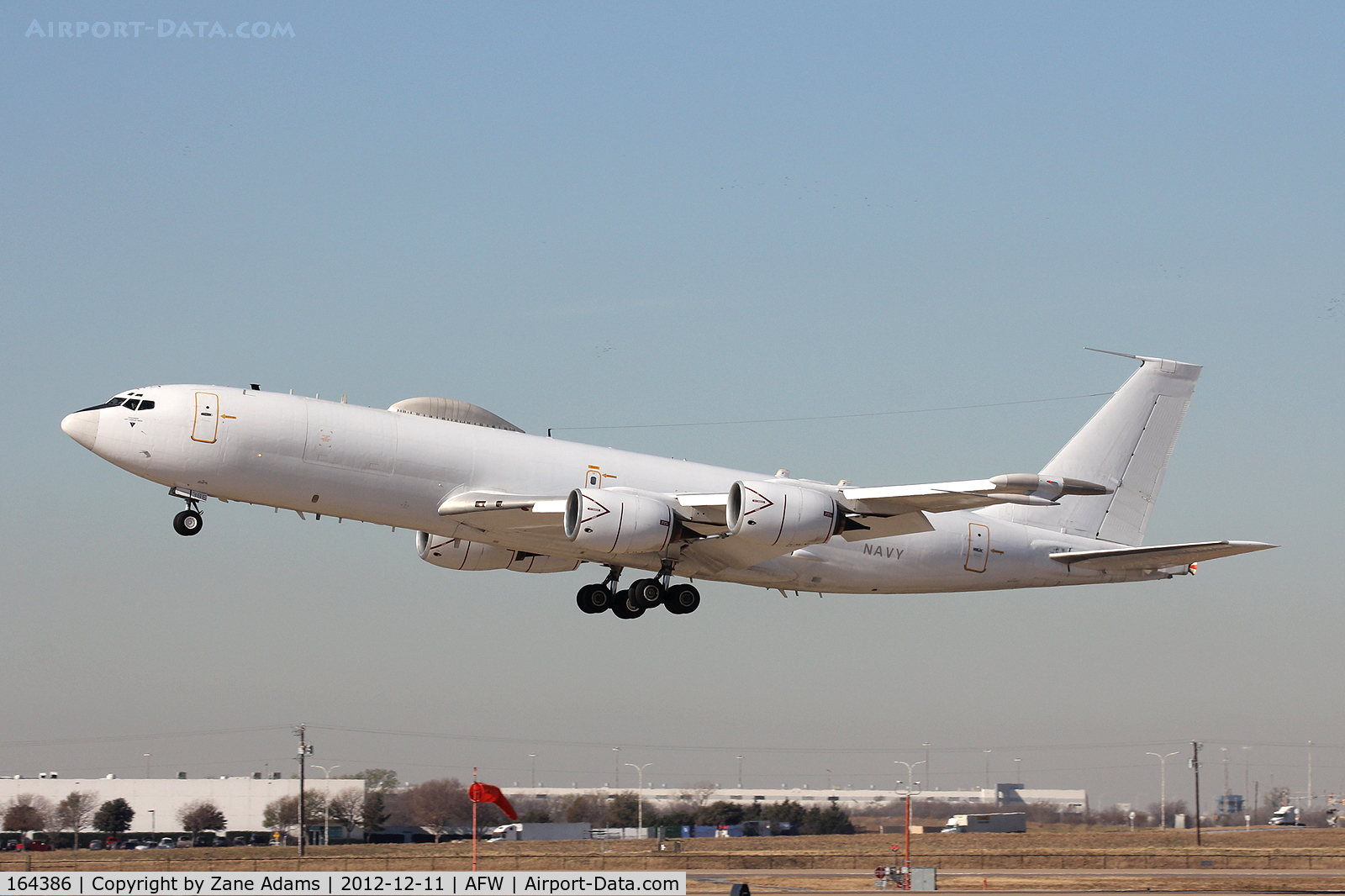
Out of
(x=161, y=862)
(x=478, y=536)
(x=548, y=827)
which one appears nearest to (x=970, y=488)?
(x=478, y=536)

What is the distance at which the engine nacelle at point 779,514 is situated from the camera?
3934 centimetres

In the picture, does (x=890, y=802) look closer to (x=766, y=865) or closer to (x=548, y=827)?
(x=548, y=827)

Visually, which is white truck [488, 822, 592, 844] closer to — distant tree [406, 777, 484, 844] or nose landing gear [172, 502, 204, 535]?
distant tree [406, 777, 484, 844]

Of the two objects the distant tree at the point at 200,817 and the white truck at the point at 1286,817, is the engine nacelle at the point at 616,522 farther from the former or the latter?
the white truck at the point at 1286,817

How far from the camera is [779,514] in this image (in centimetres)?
3950

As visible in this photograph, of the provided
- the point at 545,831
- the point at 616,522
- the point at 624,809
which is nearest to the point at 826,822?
the point at 624,809

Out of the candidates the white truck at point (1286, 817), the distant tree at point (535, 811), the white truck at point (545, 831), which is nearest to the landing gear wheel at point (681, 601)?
the white truck at point (545, 831)

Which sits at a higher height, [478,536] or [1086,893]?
[478,536]

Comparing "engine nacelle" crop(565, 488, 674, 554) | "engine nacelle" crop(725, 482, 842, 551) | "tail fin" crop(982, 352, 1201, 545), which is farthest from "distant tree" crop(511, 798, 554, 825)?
"engine nacelle" crop(725, 482, 842, 551)

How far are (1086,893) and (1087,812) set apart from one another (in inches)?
2710

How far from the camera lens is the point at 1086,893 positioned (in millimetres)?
42000

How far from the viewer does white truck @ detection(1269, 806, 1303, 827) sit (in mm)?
109312

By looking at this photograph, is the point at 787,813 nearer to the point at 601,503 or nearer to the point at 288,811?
the point at 288,811

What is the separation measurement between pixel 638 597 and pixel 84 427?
16679 millimetres
